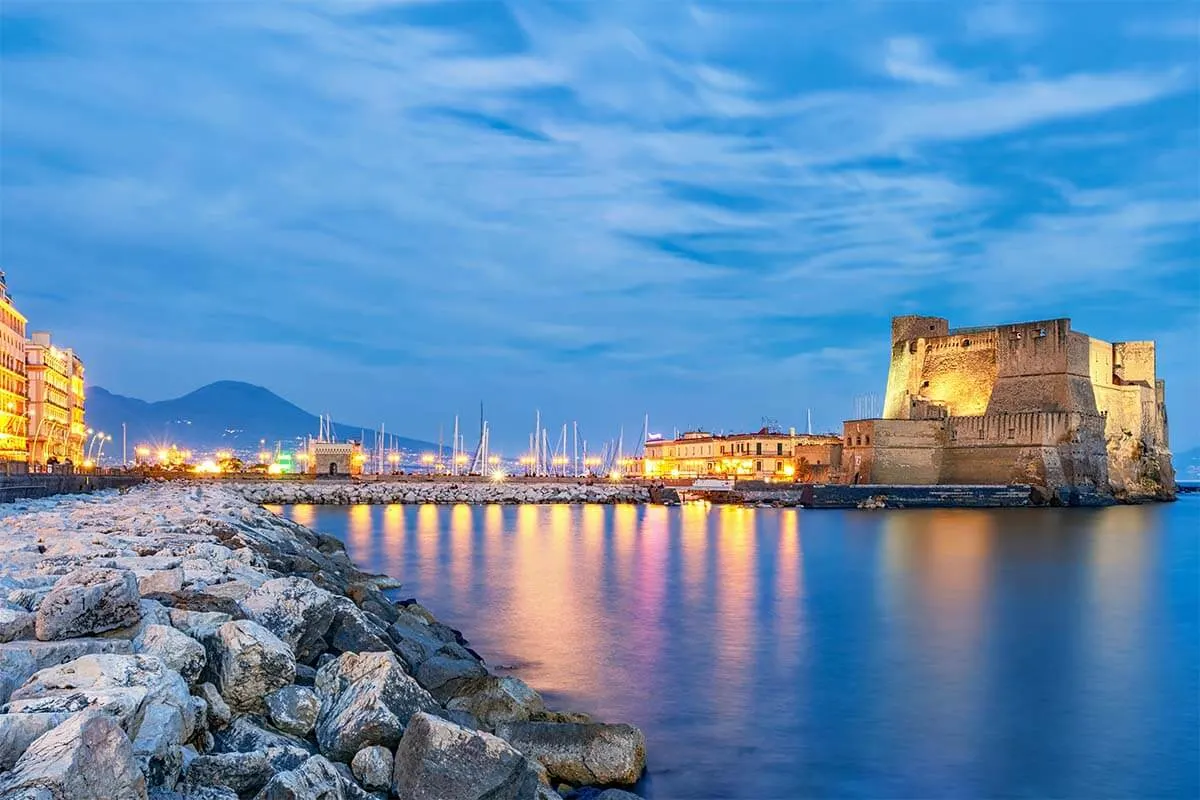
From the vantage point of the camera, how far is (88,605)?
3.77 metres

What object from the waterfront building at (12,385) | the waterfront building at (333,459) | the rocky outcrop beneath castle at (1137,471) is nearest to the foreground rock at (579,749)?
the waterfront building at (12,385)

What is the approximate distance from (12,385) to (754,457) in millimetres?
41095

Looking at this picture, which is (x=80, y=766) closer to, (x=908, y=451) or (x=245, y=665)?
(x=245, y=665)

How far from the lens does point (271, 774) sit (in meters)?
3.29

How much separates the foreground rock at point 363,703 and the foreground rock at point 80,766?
4.74 feet

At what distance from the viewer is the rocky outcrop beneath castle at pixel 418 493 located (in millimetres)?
41656

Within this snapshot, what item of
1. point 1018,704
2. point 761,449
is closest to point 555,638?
point 1018,704

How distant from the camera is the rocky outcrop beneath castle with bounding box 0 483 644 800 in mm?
2732

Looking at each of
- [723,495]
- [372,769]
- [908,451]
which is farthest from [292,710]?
[908,451]

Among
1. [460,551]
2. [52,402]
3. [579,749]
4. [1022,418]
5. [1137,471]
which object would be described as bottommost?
[460,551]

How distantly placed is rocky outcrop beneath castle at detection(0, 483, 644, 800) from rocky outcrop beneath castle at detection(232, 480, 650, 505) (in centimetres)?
3641

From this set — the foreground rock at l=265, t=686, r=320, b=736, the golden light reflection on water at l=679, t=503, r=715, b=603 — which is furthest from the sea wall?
the foreground rock at l=265, t=686, r=320, b=736

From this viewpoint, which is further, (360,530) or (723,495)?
(723,495)

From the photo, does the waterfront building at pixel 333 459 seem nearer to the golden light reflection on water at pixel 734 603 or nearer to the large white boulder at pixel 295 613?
the golden light reflection on water at pixel 734 603
